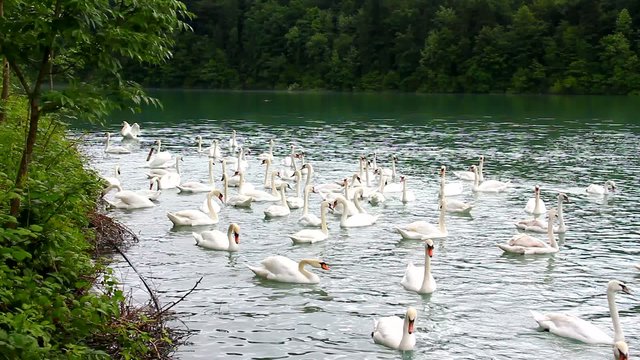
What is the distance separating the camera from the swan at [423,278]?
49.6 ft

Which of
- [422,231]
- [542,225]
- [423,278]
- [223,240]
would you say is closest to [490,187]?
[542,225]

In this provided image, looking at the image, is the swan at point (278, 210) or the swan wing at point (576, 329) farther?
the swan at point (278, 210)

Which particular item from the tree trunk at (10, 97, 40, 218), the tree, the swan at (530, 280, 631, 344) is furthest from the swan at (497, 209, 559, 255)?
the tree trunk at (10, 97, 40, 218)

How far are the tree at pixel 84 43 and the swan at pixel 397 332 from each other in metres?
4.75

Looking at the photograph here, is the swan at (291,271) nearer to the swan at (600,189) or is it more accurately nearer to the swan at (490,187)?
the swan at (490,187)

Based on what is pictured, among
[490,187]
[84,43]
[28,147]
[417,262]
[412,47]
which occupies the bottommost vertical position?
[417,262]

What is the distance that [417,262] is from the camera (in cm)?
1786

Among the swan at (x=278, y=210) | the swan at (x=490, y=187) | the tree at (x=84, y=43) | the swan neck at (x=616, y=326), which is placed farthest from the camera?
the swan at (x=490, y=187)

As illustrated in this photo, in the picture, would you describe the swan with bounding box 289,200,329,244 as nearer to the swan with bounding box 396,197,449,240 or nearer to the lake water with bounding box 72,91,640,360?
the lake water with bounding box 72,91,640,360

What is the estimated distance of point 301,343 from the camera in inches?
496

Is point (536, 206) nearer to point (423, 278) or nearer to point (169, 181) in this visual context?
point (423, 278)

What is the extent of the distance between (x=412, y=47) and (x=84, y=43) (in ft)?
325

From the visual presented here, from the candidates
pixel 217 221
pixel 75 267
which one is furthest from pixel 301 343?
pixel 217 221

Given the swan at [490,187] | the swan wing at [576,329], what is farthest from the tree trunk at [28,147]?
the swan at [490,187]
